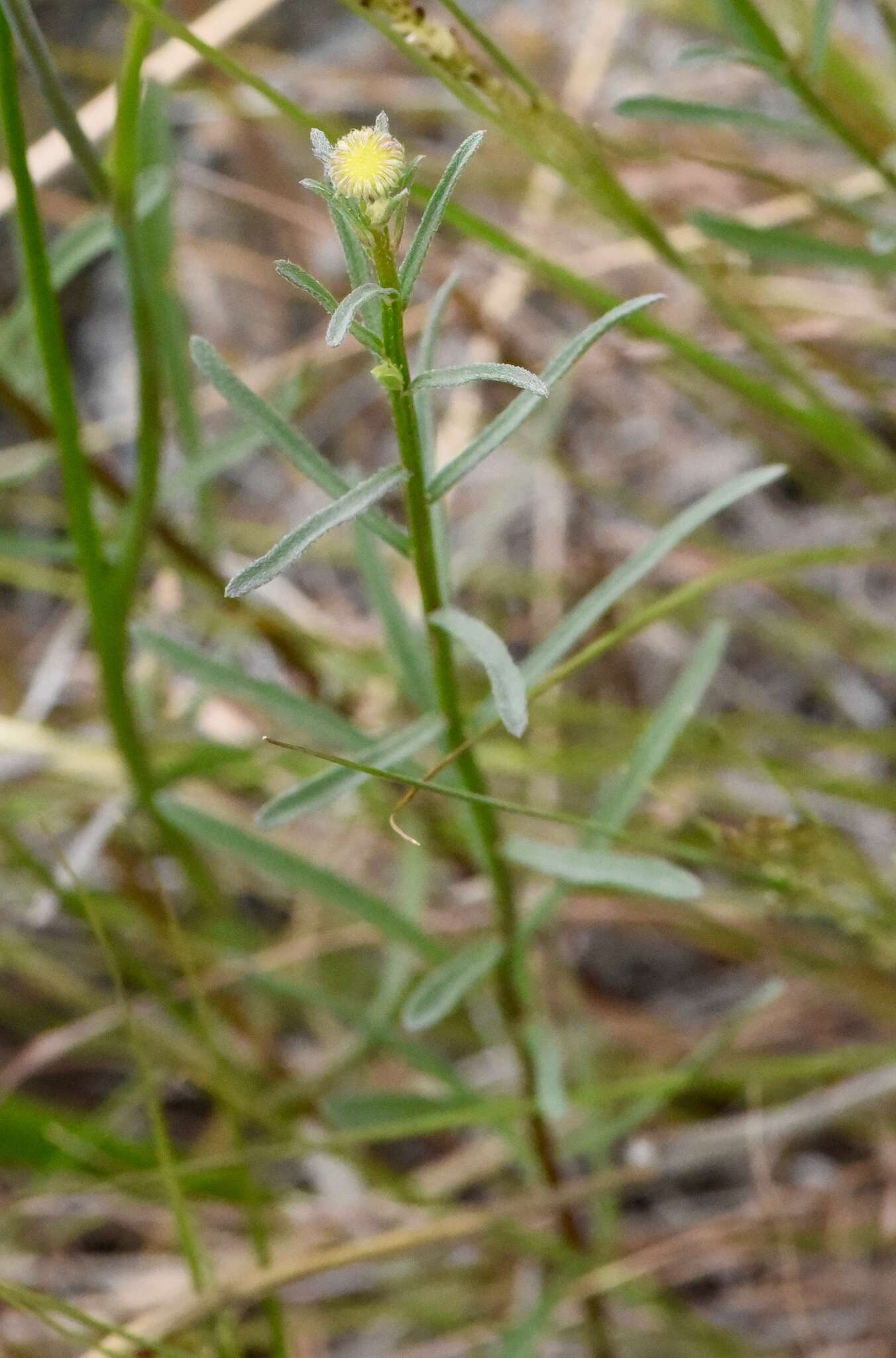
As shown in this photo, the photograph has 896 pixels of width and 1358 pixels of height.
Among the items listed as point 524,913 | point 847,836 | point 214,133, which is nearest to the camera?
point 524,913

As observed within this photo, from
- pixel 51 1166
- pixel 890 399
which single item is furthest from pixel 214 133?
pixel 51 1166

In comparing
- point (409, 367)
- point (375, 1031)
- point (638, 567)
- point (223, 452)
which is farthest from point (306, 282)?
point (375, 1031)

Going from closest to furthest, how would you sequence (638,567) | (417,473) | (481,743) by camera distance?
(417,473) < (638,567) < (481,743)

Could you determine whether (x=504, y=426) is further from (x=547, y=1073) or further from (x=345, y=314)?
(x=547, y=1073)

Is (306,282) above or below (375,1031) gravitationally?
above

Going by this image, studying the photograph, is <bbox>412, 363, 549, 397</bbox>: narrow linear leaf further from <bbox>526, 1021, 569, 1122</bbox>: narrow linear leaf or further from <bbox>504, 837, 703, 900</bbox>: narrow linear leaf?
<bbox>526, 1021, 569, 1122</bbox>: narrow linear leaf

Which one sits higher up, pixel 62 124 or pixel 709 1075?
pixel 62 124

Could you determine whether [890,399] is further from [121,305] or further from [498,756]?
[121,305]
